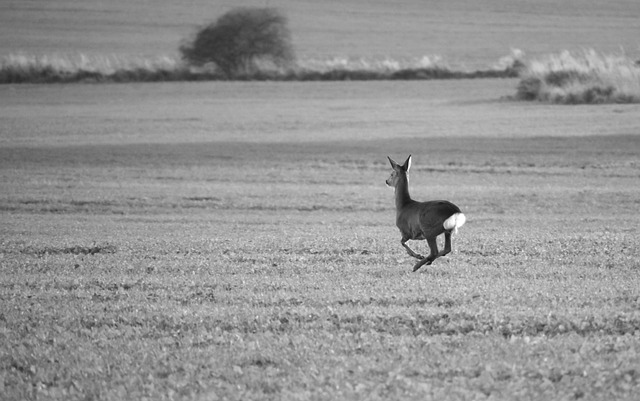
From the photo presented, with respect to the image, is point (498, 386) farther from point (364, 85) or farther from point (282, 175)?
point (364, 85)

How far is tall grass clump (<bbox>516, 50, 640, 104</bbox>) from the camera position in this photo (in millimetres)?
50281

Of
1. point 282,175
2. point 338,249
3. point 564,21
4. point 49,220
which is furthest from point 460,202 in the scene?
point 564,21

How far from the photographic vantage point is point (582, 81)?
5281 cm

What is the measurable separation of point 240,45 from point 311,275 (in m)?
61.9

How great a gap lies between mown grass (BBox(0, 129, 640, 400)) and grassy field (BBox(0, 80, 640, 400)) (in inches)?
1.2

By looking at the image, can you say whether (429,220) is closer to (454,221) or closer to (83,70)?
(454,221)

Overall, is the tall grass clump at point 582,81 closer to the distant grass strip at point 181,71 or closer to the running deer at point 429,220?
the distant grass strip at point 181,71

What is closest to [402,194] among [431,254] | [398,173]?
[398,173]

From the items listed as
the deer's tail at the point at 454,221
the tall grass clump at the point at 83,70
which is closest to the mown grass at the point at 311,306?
the deer's tail at the point at 454,221

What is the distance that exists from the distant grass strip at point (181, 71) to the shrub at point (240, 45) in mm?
863

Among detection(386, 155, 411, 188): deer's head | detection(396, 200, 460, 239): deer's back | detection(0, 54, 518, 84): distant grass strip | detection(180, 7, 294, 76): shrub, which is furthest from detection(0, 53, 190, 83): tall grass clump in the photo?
detection(396, 200, 460, 239): deer's back

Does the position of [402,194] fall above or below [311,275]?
Answer: above

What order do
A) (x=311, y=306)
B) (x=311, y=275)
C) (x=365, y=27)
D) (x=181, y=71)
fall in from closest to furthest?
1. (x=311, y=306)
2. (x=311, y=275)
3. (x=181, y=71)
4. (x=365, y=27)

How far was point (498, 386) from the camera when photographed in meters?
7.36
